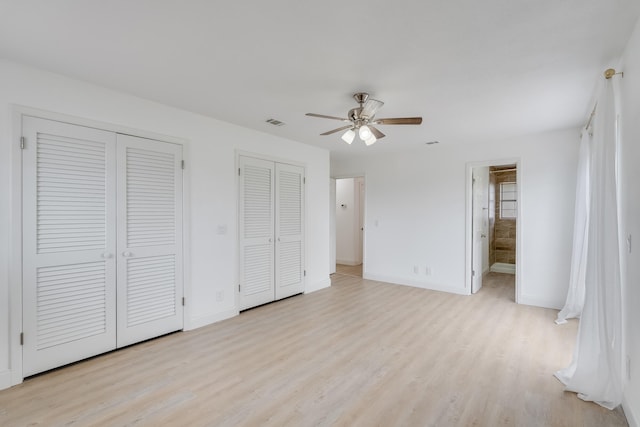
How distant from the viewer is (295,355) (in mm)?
2777

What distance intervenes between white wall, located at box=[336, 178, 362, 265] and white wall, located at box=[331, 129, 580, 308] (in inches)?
53.0

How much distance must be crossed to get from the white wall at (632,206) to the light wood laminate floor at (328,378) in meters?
0.36

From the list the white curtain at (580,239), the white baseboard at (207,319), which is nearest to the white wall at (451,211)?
the white curtain at (580,239)

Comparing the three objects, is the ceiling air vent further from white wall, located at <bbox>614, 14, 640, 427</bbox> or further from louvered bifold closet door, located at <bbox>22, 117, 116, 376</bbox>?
white wall, located at <bbox>614, 14, 640, 427</bbox>

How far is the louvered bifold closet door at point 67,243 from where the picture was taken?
7.72 ft

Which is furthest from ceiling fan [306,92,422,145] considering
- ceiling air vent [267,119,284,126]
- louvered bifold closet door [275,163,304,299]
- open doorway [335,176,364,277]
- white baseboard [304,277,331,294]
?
open doorway [335,176,364,277]

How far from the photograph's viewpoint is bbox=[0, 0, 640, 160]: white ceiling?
166cm

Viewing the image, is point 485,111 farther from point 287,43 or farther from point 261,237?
point 261,237

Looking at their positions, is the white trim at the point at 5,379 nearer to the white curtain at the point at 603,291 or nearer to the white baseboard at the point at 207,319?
the white baseboard at the point at 207,319

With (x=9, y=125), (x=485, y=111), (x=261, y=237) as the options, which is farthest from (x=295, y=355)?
(x=485, y=111)

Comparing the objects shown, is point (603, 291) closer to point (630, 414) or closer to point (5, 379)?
point (630, 414)

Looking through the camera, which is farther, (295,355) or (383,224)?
(383,224)

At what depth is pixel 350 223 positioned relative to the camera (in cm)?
742

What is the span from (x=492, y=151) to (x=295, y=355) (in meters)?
4.01
